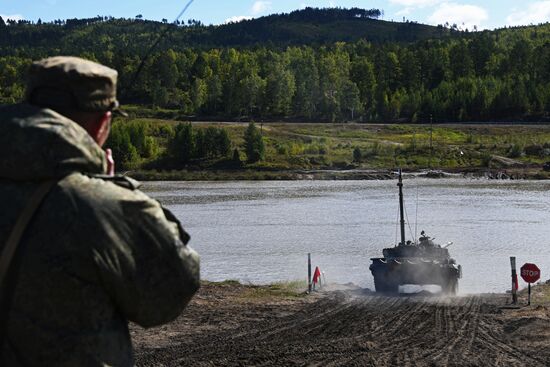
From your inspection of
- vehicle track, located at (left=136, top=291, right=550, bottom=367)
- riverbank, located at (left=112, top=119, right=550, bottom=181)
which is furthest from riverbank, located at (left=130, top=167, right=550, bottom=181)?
vehicle track, located at (left=136, top=291, right=550, bottom=367)

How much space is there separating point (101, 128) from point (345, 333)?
52.0ft

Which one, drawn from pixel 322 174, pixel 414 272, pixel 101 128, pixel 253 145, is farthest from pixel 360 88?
pixel 101 128

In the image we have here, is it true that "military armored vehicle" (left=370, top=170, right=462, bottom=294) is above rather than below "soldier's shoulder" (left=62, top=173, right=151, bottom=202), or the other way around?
below

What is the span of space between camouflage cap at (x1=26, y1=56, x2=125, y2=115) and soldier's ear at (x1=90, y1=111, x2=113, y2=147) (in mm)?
58

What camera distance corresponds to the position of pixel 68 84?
310 cm

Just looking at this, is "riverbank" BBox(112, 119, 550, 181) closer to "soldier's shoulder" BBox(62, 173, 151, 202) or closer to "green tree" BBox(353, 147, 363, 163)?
"green tree" BBox(353, 147, 363, 163)

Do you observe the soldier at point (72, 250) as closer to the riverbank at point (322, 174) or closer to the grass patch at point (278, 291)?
the grass patch at point (278, 291)

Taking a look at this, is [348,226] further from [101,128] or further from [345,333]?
[101,128]

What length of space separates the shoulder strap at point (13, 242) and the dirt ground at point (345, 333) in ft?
40.0

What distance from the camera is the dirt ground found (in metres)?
15.5

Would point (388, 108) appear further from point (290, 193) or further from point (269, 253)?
point (269, 253)

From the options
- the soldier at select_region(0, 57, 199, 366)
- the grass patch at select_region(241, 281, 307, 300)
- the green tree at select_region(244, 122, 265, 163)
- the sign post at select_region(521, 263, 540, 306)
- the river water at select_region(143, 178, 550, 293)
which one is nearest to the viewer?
the soldier at select_region(0, 57, 199, 366)

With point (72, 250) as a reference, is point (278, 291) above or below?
below

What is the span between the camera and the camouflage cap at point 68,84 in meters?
3.09
